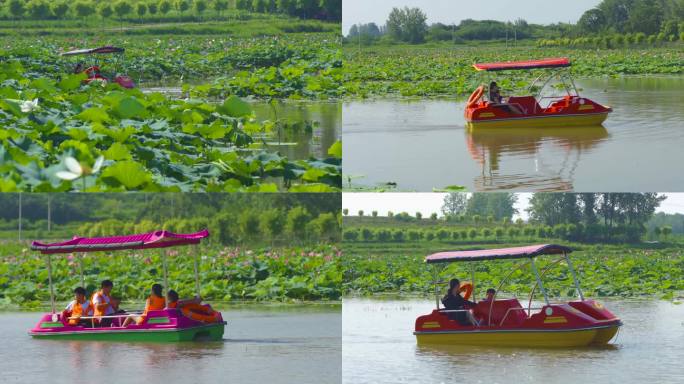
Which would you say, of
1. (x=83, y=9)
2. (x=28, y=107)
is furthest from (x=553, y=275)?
(x=83, y=9)

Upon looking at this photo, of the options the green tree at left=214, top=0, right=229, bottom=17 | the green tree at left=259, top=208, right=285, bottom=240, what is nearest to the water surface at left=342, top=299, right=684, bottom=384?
the green tree at left=259, top=208, right=285, bottom=240

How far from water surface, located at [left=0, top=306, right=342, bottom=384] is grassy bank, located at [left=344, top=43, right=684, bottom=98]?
7.35m

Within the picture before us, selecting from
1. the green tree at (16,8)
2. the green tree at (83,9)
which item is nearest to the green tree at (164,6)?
the green tree at (83,9)

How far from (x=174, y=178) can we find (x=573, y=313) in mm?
3392

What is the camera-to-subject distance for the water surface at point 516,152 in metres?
9.88

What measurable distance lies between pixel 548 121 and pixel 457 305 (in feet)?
14.6

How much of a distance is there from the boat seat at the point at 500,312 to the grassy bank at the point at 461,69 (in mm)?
6715

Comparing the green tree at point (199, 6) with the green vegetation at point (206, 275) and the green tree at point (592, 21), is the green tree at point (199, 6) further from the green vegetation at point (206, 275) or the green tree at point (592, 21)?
the green vegetation at point (206, 275)

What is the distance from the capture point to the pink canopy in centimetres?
858

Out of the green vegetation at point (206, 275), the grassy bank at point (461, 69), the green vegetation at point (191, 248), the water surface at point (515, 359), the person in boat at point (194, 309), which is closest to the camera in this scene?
the water surface at point (515, 359)

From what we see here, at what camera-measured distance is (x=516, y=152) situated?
11.5 m

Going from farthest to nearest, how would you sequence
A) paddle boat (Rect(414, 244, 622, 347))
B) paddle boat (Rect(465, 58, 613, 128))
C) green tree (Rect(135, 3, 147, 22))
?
green tree (Rect(135, 3, 147, 22))
paddle boat (Rect(465, 58, 613, 128))
paddle boat (Rect(414, 244, 622, 347))

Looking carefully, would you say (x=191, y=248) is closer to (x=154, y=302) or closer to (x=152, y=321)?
(x=154, y=302)

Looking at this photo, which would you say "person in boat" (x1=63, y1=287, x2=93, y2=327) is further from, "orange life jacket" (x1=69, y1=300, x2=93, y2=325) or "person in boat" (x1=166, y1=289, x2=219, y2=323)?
"person in boat" (x1=166, y1=289, x2=219, y2=323)
